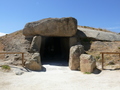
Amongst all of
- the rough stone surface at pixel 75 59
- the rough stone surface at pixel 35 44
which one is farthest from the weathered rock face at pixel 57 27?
the rough stone surface at pixel 75 59

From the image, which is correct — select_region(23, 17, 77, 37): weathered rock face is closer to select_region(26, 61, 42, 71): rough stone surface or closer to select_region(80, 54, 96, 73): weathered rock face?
select_region(26, 61, 42, 71): rough stone surface

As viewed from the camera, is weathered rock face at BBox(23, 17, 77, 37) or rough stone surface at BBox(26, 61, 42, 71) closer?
rough stone surface at BBox(26, 61, 42, 71)

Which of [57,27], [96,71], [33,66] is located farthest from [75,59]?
[57,27]

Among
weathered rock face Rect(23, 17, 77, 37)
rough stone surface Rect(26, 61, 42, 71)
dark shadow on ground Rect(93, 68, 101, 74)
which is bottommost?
dark shadow on ground Rect(93, 68, 101, 74)

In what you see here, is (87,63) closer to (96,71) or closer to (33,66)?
(96,71)

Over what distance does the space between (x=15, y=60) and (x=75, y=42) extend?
18.8ft

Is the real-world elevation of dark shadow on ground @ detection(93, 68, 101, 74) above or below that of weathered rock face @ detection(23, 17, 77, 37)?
below

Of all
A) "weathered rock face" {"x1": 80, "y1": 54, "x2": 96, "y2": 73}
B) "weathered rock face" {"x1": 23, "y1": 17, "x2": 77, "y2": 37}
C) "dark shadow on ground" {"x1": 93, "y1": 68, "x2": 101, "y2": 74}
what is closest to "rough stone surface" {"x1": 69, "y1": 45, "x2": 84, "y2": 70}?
"weathered rock face" {"x1": 80, "y1": 54, "x2": 96, "y2": 73}

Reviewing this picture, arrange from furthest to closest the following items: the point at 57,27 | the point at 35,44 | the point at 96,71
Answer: the point at 57,27
the point at 35,44
the point at 96,71

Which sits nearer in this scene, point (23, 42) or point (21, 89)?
point (21, 89)

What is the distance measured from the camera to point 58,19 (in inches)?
529

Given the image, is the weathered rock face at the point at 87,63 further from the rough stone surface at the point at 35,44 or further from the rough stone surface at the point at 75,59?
the rough stone surface at the point at 35,44

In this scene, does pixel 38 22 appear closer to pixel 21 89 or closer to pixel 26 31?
pixel 26 31

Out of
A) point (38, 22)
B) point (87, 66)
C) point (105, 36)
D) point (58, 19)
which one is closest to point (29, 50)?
point (38, 22)
